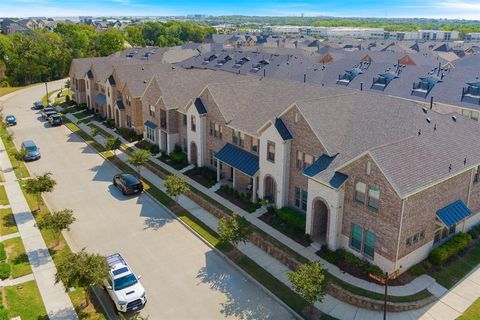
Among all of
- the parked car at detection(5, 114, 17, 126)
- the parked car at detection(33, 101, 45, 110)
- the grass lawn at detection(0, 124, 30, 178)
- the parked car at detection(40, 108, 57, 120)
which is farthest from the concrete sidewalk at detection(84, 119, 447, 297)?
the parked car at detection(33, 101, 45, 110)

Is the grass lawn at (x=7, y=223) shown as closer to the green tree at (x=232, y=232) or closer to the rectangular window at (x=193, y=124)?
the green tree at (x=232, y=232)

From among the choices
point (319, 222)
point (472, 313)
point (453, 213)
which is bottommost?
point (472, 313)

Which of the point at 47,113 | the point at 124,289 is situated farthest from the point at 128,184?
the point at 47,113

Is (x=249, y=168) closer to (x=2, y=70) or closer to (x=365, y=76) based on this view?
(x=365, y=76)

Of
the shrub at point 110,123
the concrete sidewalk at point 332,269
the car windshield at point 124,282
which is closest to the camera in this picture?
the car windshield at point 124,282

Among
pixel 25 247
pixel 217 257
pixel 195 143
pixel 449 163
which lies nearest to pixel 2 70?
pixel 195 143

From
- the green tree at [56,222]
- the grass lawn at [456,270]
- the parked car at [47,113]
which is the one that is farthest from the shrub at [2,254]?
the parked car at [47,113]

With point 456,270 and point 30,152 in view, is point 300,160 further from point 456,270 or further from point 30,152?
point 30,152
